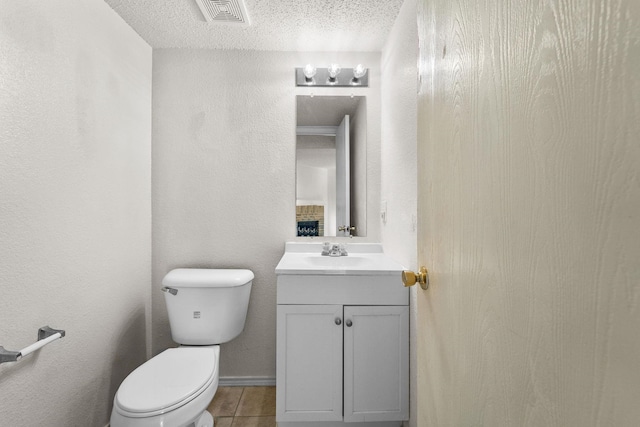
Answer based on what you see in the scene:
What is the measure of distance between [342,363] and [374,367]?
0.15 meters

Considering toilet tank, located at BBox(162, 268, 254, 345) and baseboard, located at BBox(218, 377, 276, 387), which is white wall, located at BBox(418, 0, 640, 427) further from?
baseboard, located at BBox(218, 377, 276, 387)

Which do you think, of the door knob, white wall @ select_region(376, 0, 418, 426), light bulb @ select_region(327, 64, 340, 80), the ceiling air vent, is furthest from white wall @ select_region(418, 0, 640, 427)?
light bulb @ select_region(327, 64, 340, 80)

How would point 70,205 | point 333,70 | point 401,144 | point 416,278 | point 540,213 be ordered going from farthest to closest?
point 333,70
point 401,144
point 70,205
point 416,278
point 540,213

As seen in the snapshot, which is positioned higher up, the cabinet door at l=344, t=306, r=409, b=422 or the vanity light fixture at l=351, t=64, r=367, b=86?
the vanity light fixture at l=351, t=64, r=367, b=86

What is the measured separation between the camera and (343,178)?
7.33 ft

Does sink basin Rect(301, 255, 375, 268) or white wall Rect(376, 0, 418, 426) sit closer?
white wall Rect(376, 0, 418, 426)

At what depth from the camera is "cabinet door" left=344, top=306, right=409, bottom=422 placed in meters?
1.56

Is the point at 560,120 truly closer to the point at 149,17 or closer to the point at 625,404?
the point at 625,404

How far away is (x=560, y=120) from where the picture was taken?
0.38 m

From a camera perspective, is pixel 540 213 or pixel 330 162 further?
pixel 330 162

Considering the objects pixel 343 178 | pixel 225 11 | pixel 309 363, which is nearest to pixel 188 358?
pixel 309 363

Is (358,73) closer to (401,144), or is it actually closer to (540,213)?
(401,144)

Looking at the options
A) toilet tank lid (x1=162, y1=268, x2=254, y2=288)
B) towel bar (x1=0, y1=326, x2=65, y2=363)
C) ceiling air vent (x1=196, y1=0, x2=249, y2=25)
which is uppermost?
ceiling air vent (x1=196, y1=0, x2=249, y2=25)

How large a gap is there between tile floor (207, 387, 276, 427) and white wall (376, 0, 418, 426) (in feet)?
2.66
